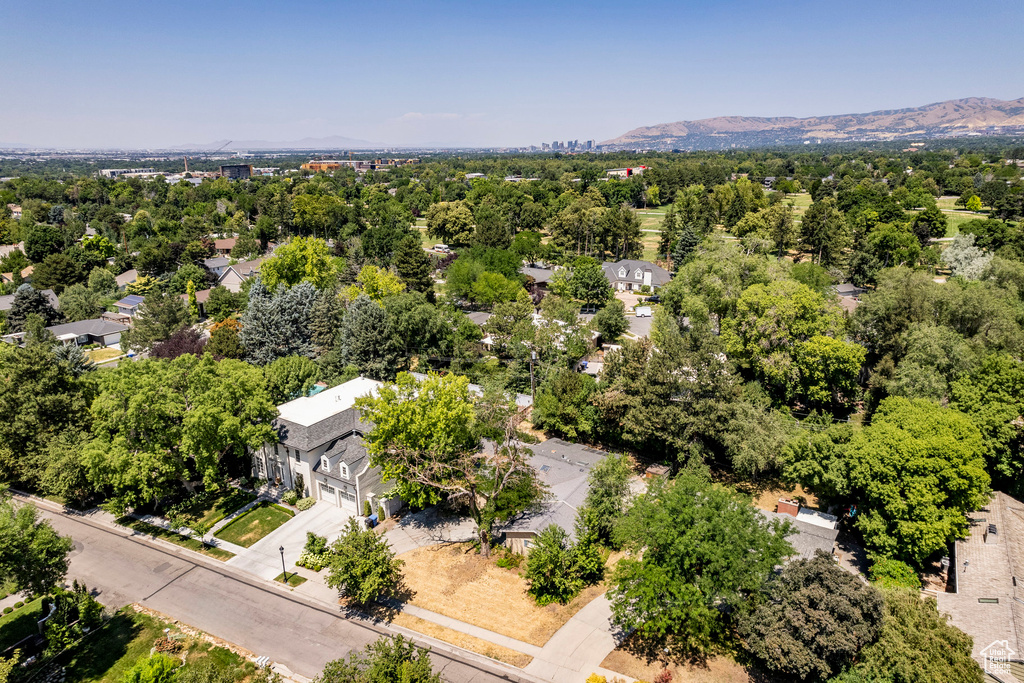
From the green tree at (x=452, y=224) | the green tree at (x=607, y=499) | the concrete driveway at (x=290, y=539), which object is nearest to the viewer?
the green tree at (x=607, y=499)

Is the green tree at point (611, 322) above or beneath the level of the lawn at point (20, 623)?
above

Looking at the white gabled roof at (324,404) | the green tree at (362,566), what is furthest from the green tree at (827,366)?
the green tree at (362,566)

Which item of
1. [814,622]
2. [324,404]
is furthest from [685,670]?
[324,404]

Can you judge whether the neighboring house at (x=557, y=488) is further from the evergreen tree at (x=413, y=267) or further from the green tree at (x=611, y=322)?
the evergreen tree at (x=413, y=267)

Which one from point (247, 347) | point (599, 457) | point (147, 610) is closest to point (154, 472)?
point (147, 610)

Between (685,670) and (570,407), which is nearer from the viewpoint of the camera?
(685,670)

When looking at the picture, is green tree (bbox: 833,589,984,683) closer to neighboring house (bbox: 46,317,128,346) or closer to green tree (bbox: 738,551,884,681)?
green tree (bbox: 738,551,884,681)

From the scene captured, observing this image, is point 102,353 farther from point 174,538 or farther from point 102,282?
point 174,538
